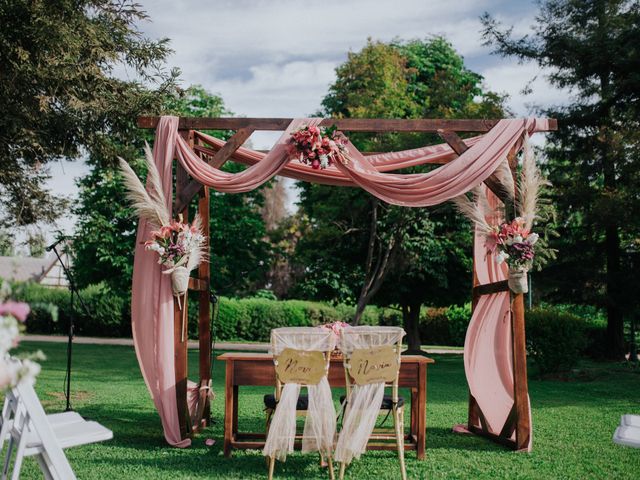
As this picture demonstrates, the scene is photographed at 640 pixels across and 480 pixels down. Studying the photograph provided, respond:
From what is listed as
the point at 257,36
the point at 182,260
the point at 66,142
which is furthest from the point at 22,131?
the point at 257,36

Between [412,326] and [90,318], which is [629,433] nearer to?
[412,326]

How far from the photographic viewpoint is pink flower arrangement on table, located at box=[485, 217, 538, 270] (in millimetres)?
6624

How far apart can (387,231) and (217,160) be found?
412 inches

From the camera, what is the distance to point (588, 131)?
Result: 17.5 meters

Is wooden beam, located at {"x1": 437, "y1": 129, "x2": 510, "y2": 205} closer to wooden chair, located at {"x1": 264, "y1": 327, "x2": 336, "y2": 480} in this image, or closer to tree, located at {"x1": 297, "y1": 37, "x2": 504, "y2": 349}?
wooden chair, located at {"x1": 264, "y1": 327, "x2": 336, "y2": 480}

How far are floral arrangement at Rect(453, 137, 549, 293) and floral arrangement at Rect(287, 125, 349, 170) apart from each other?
1.39 m

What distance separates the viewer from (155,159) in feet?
24.1

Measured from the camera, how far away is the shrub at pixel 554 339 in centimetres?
1341

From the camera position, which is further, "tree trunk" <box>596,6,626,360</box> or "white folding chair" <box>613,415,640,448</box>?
"tree trunk" <box>596,6,626,360</box>

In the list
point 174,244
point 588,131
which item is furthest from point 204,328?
point 588,131

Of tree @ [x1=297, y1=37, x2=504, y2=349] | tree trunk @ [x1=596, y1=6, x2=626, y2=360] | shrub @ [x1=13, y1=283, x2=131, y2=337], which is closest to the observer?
tree trunk @ [x1=596, y1=6, x2=626, y2=360]

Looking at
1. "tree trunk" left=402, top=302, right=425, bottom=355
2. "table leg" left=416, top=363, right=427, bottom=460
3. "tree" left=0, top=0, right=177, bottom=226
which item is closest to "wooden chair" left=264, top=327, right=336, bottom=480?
"table leg" left=416, top=363, right=427, bottom=460

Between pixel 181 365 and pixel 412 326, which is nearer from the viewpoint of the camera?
pixel 181 365

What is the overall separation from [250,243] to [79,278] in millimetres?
5326
